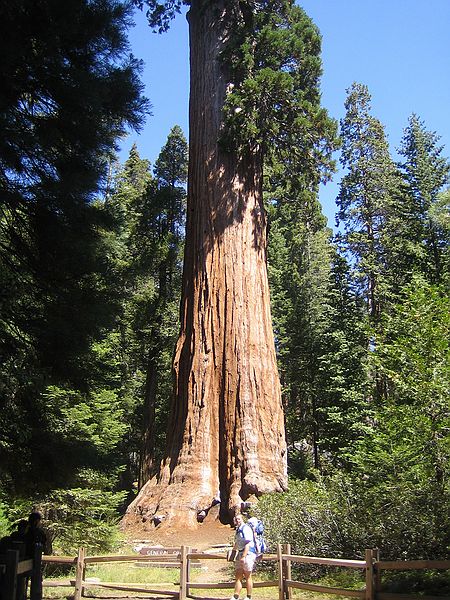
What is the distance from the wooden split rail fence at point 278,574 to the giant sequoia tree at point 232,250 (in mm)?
2349

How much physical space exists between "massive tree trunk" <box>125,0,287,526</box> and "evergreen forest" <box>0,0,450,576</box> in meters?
0.79

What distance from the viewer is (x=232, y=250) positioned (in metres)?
14.3

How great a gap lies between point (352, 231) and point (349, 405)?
7836 mm

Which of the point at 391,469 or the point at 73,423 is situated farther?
the point at 73,423

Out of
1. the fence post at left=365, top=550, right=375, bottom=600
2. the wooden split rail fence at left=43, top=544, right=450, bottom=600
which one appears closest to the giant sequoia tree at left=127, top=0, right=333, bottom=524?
the wooden split rail fence at left=43, top=544, right=450, bottom=600

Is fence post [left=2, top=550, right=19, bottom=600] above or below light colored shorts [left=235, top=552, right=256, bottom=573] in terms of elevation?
above

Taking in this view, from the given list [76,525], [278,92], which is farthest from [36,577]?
[278,92]

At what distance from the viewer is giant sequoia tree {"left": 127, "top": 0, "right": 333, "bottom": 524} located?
12.9 meters

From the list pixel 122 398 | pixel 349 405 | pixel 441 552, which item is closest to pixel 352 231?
pixel 349 405

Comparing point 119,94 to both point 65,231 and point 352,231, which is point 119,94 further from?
point 352,231

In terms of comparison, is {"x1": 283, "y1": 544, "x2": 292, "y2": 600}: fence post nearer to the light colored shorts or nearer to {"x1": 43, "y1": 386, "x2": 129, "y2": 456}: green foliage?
the light colored shorts

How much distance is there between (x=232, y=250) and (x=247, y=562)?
7933mm

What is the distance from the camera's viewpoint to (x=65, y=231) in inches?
244

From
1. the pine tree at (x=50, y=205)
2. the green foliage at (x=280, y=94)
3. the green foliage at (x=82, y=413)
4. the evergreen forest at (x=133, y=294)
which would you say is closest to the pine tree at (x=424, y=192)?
the evergreen forest at (x=133, y=294)
